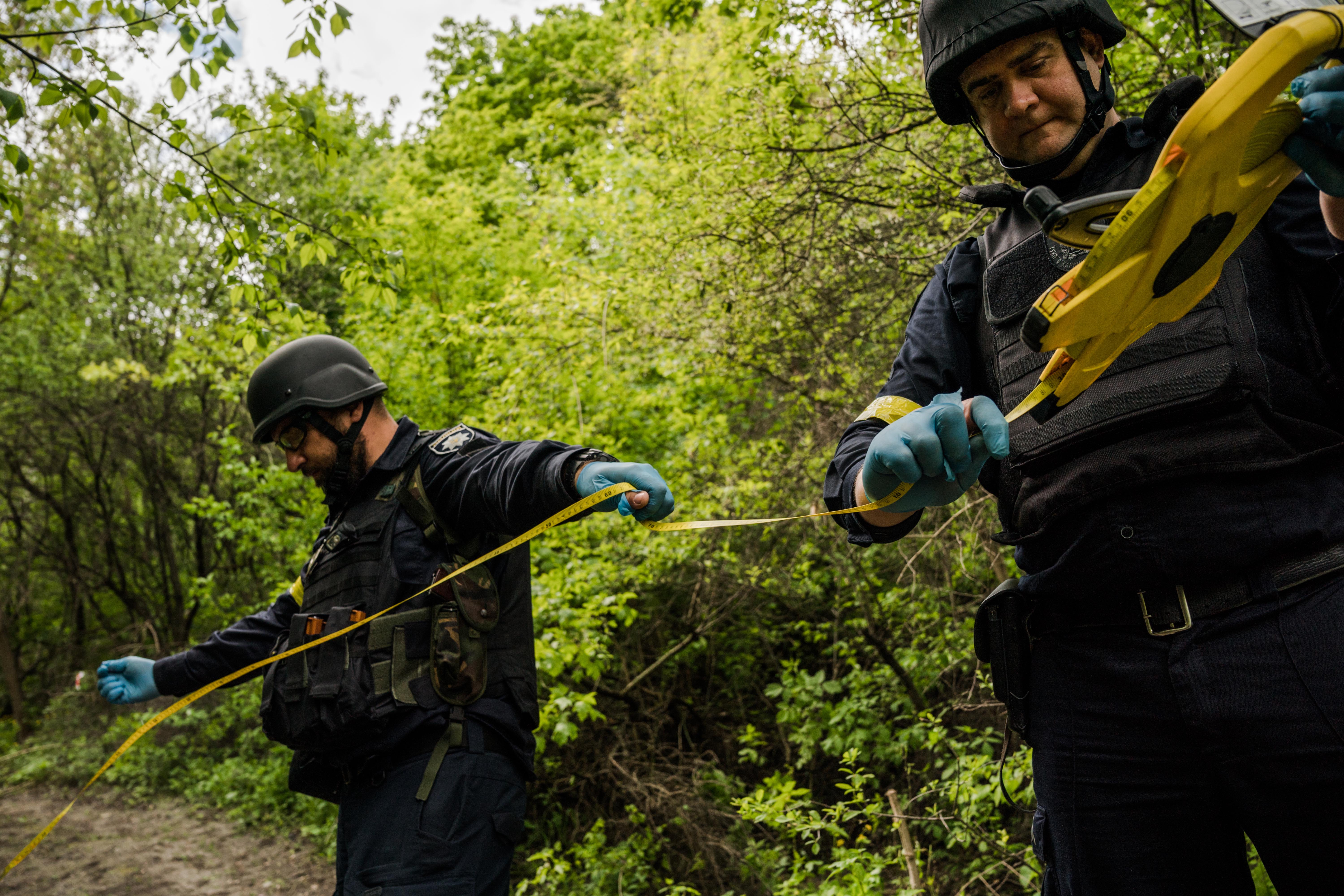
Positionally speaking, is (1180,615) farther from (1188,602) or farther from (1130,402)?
(1130,402)

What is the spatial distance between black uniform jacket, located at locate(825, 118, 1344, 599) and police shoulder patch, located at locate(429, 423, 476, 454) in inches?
55.9

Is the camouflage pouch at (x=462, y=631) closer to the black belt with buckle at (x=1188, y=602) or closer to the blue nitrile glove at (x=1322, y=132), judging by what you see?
the black belt with buckle at (x=1188, y=602)

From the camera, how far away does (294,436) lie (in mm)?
2992

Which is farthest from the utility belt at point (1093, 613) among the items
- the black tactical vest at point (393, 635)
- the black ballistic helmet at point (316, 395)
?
the black ballistic helmet at point (316, 395)

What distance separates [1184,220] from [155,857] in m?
8.52

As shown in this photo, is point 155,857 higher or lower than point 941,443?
lower

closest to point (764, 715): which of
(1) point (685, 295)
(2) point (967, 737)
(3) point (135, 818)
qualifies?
(2) point (967, 737)

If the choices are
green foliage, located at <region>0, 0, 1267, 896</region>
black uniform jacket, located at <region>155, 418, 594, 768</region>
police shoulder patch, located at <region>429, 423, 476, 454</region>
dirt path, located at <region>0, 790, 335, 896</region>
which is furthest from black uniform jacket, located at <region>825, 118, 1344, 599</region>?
dirt path, located at <region>0, 790, 335, 896</region>

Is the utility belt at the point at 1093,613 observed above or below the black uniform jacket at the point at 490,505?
below

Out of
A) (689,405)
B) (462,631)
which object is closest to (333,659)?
(462,631)

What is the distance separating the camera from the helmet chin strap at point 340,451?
2.89m

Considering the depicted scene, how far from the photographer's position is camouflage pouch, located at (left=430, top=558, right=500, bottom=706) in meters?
2.51

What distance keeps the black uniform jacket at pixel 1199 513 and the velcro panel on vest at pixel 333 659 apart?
159 cm

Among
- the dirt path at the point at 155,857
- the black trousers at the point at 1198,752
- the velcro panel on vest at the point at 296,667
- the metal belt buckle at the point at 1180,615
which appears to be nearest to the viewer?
the black trousers at the point at 1198,752
